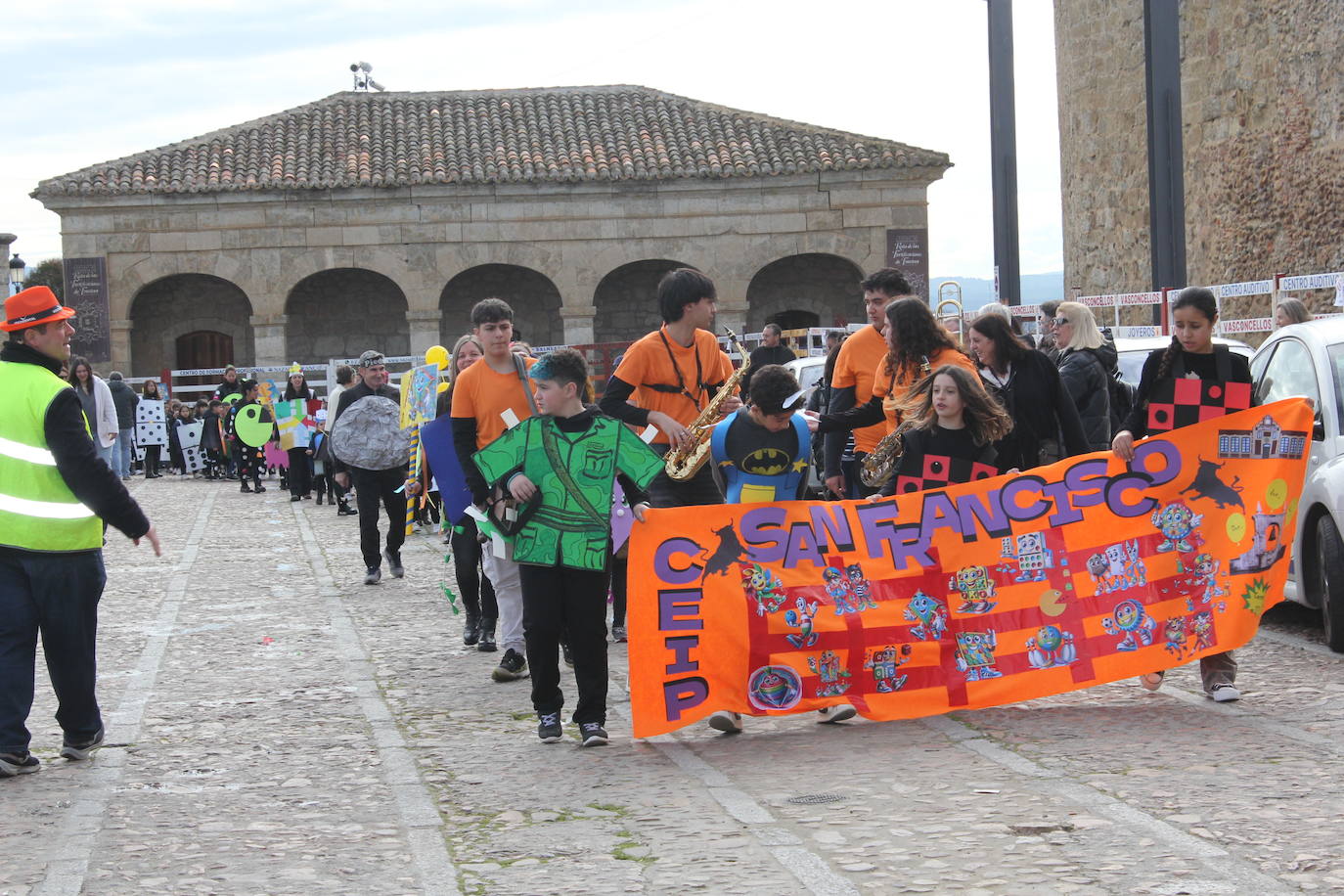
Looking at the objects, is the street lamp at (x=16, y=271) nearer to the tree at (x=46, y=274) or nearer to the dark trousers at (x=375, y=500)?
the dark trousers at (x=375, y=500)

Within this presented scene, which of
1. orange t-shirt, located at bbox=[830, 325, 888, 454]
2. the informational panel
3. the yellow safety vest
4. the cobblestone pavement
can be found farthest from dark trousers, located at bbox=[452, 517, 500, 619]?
the informational panel

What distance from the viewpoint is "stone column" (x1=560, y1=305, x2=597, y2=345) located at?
1619 inches

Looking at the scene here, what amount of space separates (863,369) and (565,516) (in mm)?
2315

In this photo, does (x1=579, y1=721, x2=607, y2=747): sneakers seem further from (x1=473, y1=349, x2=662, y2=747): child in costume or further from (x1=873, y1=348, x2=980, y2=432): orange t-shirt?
(x1=873, y1=348, x2=980, y2=432): orange t-shirt

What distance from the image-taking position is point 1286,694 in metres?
7.05

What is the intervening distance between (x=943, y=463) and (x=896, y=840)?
2478mm

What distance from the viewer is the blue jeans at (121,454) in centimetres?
2253

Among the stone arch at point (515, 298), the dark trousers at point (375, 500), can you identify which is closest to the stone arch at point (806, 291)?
the stone arch at point (515, 298)

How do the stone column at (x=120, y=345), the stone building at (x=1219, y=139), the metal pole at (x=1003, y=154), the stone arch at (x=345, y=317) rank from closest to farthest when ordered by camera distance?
the stone building at (x=1219, y=139) < the metal pole at (x=1003, y=154) < the stone column at (x=120, y=345) < the stone arch at (x=345, y=317)

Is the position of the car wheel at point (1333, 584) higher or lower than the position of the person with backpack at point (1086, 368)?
lower

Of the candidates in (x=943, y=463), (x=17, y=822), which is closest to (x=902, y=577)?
(x=943, y=463)

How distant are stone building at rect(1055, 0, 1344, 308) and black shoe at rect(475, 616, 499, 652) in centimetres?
1530

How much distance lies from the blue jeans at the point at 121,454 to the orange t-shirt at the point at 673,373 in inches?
581

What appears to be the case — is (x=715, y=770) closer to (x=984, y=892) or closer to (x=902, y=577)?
(x=902, y=577)
